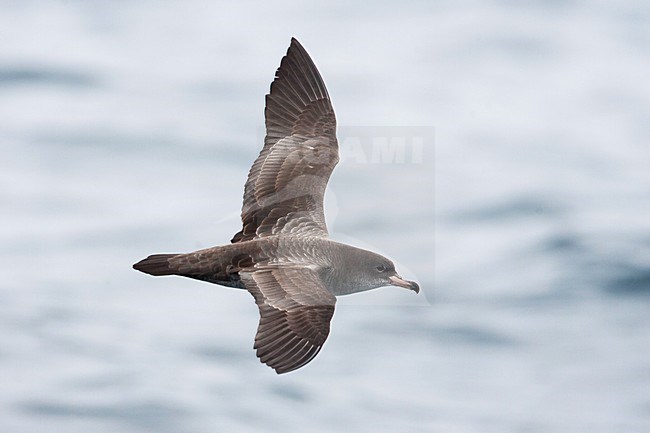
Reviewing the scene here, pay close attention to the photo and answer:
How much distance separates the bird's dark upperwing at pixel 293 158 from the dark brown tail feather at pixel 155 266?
0.96 meters

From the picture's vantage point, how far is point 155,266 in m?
11.3

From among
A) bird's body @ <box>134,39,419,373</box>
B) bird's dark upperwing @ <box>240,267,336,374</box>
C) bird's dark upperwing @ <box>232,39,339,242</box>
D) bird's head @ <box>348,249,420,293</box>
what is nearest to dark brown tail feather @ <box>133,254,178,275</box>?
bird's body @ <box>134,39,419,373</box>

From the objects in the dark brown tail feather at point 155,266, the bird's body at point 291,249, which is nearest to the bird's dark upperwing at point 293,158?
the bird's body at point 291,249

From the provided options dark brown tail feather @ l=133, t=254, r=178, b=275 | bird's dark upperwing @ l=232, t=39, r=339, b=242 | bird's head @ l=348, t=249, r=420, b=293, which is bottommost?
dark brown tail feather @ l=133, t=254, r=178, b=275

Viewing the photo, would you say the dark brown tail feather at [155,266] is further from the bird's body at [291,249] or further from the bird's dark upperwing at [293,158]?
the bird's dark upperwing at [293,158]

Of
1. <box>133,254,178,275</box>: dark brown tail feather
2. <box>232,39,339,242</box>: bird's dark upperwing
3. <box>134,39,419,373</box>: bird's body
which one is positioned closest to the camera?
<box>134,39,419,373</box>: bird's body

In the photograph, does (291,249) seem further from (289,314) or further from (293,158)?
(293,158)

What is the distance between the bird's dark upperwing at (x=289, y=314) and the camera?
33.6 ft

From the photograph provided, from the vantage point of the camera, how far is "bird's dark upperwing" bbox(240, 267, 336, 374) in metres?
10.2

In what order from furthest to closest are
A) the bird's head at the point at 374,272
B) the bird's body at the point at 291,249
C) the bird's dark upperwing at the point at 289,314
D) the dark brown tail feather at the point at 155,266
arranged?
the bird's head at the point at 374,272, the dark brown tail feather at the point at 155,266, the bird's body at the point at 291,249, the bird's dark upperwing at the point at 289,314

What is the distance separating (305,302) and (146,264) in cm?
165

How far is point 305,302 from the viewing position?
423 inches

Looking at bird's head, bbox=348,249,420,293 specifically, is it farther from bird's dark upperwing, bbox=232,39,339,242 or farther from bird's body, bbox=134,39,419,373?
bird's dark upperwing, bbox=232,39,339,242

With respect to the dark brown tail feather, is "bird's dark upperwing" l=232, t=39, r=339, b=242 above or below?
above
